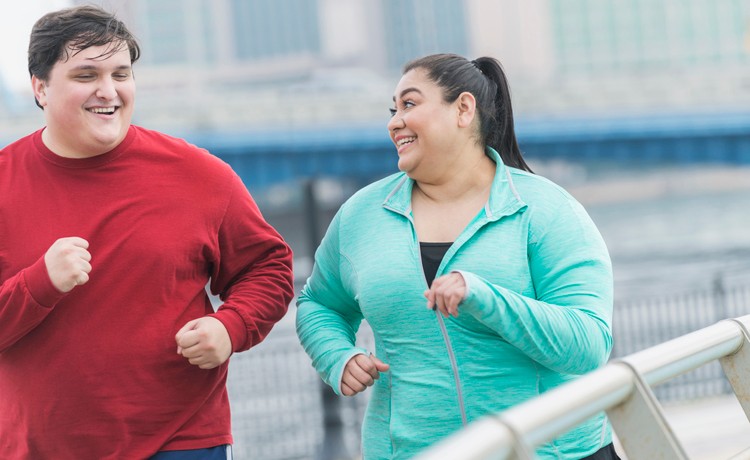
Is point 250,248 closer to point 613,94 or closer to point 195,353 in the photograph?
point 195,353

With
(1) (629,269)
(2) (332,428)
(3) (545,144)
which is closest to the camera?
(2) (332,428)

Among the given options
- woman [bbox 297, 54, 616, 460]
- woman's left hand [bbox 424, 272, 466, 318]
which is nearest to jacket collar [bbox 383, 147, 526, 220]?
woman [bbox 297, 54, 616, 460]

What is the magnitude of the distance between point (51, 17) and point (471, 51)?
120 metres

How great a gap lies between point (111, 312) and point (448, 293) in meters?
0.85

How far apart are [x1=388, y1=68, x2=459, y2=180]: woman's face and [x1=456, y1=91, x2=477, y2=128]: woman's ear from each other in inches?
0.5

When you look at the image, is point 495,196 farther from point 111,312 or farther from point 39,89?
A: point 39,89

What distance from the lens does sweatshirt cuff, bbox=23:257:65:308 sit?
2.53 meters

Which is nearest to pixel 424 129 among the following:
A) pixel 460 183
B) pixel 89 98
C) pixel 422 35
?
pixel 460 183

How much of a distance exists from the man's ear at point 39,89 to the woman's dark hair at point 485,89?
2.88ft

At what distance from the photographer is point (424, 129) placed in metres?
2.71

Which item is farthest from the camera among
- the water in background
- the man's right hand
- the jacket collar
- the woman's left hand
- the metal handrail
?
the water in background

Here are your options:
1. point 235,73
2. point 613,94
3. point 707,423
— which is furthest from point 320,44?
point 707,423

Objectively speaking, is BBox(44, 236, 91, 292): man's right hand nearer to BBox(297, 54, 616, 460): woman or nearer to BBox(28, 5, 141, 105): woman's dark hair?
BBox(28, 5, 141, 105): woman's dark hair

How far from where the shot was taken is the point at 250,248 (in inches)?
117
